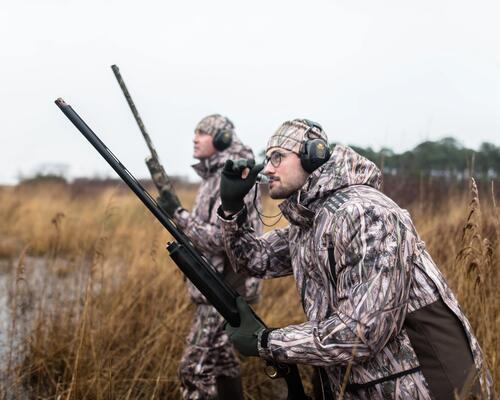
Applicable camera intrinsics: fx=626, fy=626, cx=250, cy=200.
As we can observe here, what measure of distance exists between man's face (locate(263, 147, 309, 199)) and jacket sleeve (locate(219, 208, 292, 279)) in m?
0.25

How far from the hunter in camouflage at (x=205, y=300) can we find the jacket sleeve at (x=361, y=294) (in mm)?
1704

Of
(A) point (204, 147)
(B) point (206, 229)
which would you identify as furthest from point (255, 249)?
(A) point (204, 147)

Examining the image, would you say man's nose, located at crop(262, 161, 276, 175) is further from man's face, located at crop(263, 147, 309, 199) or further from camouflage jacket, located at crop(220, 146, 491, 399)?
camouflage jacket, located at crop(220, 146, 491, 399)

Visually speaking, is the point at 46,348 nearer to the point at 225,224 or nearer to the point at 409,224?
the point at 225,224

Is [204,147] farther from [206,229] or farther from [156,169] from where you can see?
[206,229]

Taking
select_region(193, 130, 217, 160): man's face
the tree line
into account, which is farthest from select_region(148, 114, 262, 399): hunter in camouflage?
the tree line

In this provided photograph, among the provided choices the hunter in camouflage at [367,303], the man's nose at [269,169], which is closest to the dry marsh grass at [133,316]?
the hunter in camouflage at [367,303]

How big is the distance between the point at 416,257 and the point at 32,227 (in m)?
8.61

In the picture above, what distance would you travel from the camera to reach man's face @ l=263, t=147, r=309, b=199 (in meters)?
2.32

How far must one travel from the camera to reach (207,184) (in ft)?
13.0

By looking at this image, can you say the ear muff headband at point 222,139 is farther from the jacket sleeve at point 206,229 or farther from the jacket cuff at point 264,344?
the jacket cuff at point 264,344

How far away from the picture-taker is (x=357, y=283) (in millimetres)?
1944

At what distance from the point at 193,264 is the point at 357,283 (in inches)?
31.2

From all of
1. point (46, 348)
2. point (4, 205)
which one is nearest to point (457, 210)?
point (46, 348)
